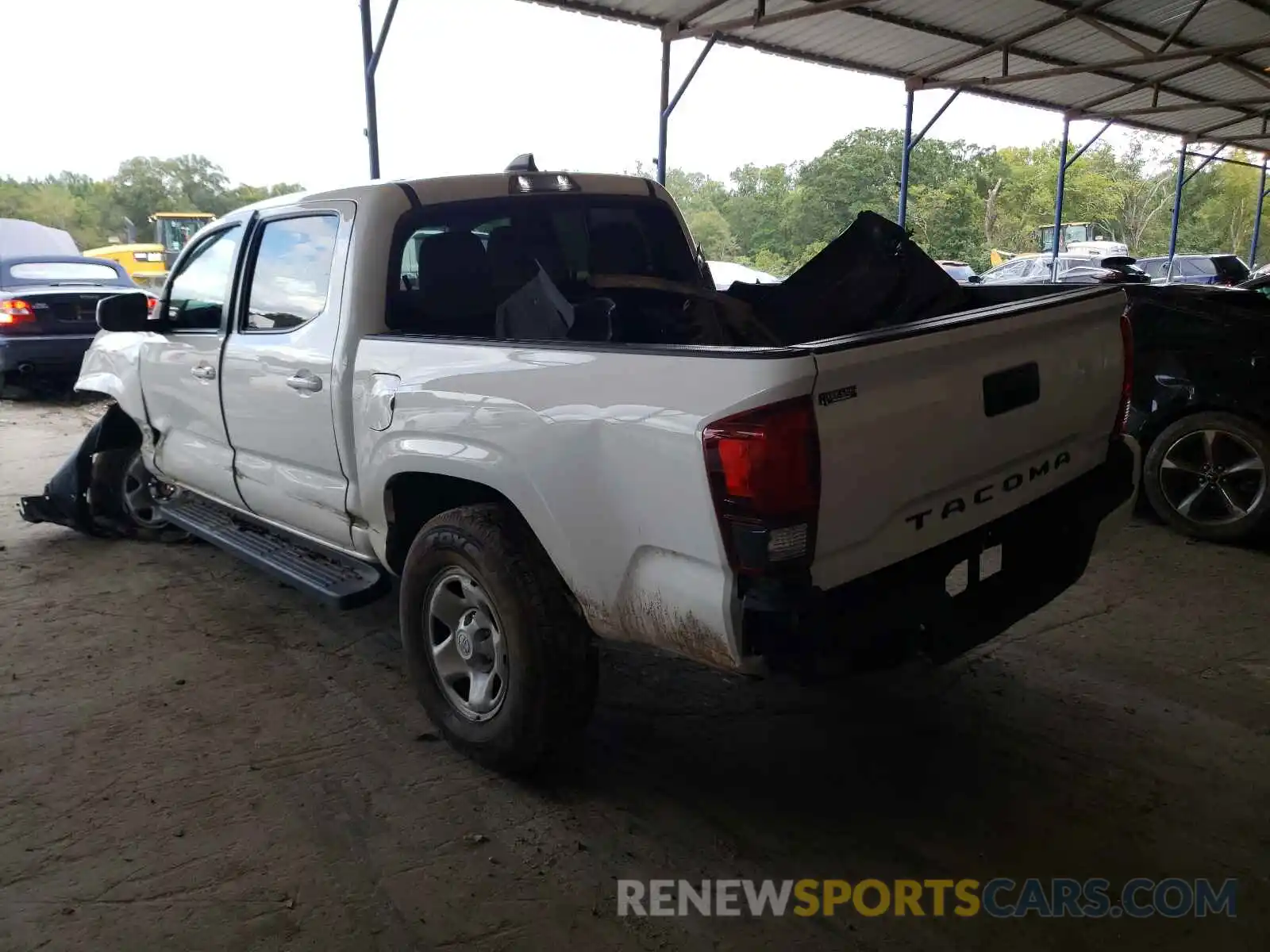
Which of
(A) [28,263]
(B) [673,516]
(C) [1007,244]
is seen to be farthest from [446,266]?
(C) [1007,244]

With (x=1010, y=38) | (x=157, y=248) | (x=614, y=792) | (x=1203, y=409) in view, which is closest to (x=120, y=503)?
(x=614, y=792)

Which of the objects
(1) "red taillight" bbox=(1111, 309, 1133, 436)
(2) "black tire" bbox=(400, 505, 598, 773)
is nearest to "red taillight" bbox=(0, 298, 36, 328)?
(2) "black tire" bbox=(400, 505, 598, 773)

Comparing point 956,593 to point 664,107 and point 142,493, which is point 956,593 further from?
point 664,107

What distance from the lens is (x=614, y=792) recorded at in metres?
2.87

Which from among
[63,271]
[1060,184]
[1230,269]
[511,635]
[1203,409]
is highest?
[1060,184]

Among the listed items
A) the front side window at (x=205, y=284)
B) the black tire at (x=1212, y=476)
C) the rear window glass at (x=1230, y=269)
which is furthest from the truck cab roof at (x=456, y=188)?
the rear window glass at (x=1230, y=269)

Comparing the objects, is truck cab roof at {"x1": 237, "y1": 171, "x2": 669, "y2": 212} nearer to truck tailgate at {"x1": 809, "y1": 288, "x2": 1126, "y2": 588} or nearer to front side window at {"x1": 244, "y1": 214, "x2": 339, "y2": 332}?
front side window at {"x1": 244, "y1": 214, "x2": 339, "y2": 332}

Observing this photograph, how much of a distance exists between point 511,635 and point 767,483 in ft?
3.39

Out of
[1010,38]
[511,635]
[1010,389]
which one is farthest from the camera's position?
[1010,38]

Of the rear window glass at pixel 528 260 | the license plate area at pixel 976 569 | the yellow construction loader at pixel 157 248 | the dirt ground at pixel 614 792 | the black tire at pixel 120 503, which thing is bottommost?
the dirt ground at pixel 614 792

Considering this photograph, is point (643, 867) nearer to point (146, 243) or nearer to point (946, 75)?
point (946, 75)

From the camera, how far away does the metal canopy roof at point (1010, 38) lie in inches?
418

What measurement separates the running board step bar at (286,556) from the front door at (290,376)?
5.2 inches

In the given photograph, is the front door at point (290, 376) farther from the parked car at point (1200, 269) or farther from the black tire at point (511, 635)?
the parked car at point (1200, 269)
